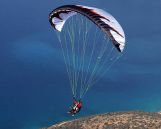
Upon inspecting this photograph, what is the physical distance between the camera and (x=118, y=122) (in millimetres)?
77250

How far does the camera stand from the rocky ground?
248ft

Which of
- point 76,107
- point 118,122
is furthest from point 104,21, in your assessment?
point 118,122

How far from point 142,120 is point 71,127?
1276cm

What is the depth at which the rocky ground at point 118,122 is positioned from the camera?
75562mm

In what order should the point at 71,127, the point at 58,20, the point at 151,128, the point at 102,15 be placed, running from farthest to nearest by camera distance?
the point at 71,127 < the point at 151,128 < the point at 58,20 < the point at 102,15

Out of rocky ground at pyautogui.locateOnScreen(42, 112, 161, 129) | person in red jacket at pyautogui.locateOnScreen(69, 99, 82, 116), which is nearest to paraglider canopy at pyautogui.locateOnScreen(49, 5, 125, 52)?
person in red jacket at pyautogui.locateOnScreen(69, 99, 82, 116)

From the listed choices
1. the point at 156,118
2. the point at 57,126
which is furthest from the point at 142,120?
the point at 57,126

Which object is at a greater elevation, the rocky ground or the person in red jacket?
the person in red jacket

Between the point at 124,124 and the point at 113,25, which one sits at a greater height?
the point at 113,25

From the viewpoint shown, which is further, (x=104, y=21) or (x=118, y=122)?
(x=118, y=122)

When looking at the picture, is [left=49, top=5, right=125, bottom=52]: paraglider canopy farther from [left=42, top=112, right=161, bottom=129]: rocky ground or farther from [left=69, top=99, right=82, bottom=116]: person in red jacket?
[left=42, top=112, right=161, bottom=129]: rocky ground

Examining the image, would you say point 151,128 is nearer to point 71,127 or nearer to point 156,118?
point 156,118

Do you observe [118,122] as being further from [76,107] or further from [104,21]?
[104,21]

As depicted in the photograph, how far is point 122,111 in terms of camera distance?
83.8 meters
